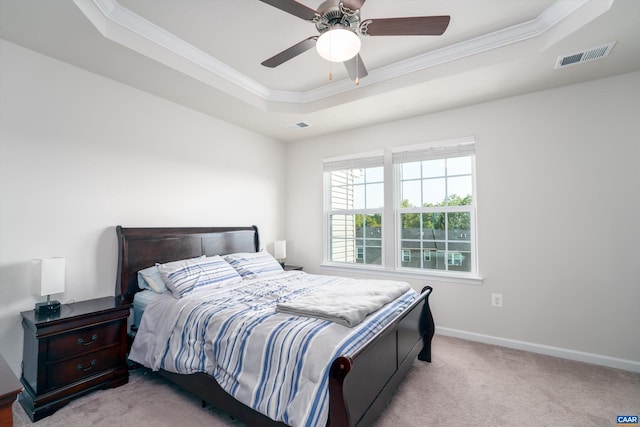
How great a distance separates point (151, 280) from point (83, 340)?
658mm

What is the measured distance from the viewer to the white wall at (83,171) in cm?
226

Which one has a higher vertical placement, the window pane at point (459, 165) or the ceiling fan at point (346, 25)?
the ceiling fan at point (346, 25)

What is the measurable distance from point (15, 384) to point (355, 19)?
2.44 metres

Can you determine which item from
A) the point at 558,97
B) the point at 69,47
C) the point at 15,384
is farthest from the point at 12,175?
the point at 558,97

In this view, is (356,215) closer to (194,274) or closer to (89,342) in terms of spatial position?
(194,274)

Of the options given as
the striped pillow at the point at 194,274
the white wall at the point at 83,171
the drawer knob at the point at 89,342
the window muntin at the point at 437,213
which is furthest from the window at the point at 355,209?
the drawer knob at the point at 89,342

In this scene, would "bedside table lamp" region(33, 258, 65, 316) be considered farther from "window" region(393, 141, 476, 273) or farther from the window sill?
"window" region(393, 141, 476, 273)

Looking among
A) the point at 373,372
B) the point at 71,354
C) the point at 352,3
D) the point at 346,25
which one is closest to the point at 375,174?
the point at 346,25

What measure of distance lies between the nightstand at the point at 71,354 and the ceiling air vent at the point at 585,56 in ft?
13.7

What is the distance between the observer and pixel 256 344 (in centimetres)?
174

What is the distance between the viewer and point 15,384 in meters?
A: 1.12

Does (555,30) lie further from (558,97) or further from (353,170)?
(353,170)

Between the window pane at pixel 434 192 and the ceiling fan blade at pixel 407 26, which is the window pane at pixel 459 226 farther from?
the ceiling fan blade at pixel 407 26

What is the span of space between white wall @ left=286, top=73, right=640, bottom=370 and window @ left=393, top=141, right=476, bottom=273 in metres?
0.17
